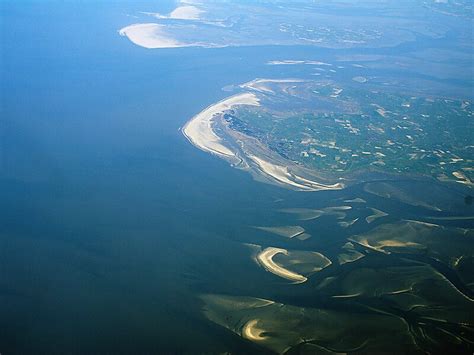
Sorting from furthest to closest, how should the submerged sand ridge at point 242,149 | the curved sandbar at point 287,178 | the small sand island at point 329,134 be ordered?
the small sand island at point 329,134, the submerged sand ridge at point 242,149, the curved sandbar at point 287,178

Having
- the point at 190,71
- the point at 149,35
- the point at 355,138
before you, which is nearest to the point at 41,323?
the point at 355,138

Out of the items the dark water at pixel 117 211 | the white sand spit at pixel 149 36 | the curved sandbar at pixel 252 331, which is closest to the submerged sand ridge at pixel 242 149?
the dark water at pixel 117 211

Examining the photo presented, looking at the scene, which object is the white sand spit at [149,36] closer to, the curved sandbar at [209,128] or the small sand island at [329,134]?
the small sand island at [329,134]

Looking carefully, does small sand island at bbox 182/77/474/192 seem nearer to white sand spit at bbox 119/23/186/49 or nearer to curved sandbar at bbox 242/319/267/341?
curved sandbar at bbox 242/319/267/341

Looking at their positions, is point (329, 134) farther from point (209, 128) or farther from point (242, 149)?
point (209, 128)

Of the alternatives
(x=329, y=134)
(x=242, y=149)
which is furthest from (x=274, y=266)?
(x=329, y=134)
